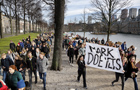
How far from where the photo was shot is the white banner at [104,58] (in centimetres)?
459

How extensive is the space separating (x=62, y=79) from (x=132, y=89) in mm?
3565

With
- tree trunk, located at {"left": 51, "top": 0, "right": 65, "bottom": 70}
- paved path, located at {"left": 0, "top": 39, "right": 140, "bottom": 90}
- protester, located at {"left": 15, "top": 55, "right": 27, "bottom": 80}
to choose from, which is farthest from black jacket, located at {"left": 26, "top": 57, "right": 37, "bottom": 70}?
tree trunk, located at {"left": 51, "top": 0, "right": 65, "bottom": 70}

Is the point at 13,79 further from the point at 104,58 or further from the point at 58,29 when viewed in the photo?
the point at 58,29

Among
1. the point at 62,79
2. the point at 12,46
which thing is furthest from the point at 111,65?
the point at 12,46

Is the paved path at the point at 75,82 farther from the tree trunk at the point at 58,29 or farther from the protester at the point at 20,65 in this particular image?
the protester at the point at 20,65

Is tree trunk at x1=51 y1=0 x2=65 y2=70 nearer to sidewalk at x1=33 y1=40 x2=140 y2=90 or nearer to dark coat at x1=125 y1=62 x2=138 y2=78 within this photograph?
sidewalk at x1=33 y1=40 x2=140 y2=90

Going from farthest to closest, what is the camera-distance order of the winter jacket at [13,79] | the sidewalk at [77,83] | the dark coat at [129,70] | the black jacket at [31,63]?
the sidewalk at [77,83], the black jacket at [31,63], the dark coat at [129,70], the winter jacket at [13,79]

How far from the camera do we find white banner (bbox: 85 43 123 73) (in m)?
4.59

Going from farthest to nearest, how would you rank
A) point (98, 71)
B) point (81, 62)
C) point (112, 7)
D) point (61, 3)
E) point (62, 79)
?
point (112, 7)
point (98, 71)
point (61, 3)
point (62, 79)
point (81, 62)

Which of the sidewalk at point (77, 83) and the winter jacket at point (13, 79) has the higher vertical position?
the winter jacket at point (13, 79)

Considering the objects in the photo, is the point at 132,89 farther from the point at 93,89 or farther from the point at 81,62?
the point at 81,62

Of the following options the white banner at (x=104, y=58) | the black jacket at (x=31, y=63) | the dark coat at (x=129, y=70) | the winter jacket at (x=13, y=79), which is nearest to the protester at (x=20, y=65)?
the black jacket at (x=31, y=63)

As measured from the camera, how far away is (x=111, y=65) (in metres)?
4.62

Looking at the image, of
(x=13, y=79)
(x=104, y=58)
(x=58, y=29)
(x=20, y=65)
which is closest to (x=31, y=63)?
(x=20, y=65)
